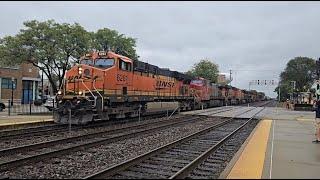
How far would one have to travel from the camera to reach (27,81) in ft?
208

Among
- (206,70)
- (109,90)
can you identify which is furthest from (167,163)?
(206,70)

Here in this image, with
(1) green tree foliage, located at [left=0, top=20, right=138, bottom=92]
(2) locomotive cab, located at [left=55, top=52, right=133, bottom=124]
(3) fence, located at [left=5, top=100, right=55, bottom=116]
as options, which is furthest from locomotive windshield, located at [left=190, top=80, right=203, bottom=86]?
(2) locomotive cab, located at [left=55, top=52, right=133, bottom=124]

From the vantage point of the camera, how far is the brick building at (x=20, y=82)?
5781 cm

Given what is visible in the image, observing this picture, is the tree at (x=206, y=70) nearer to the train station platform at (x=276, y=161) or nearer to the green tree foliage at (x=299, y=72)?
the green tree foliage at (x=299, y=72)

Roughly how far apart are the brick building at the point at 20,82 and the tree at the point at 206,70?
183 ft

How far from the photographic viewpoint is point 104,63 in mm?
22422

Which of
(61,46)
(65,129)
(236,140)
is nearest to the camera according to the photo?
(236,140)

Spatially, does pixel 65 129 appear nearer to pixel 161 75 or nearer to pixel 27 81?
pixel 161 75

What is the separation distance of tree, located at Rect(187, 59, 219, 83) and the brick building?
2195 inches

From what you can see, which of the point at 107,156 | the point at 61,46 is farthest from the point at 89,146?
the point at 61,46

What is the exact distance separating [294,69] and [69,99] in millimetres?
114479

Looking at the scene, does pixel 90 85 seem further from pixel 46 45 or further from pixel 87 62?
pixel 46 45

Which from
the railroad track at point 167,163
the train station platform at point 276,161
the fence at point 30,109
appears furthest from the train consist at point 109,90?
the train station platform at point 276,161

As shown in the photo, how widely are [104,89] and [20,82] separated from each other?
4264 cm
